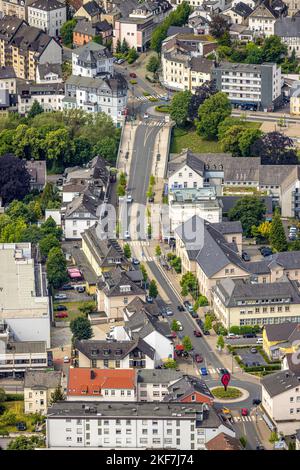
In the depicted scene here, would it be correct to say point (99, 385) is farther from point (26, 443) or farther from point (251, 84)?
point (251, 84)

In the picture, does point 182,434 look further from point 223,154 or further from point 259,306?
point 223,154

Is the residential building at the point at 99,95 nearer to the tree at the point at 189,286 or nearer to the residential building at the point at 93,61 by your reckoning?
the residential building at the point at 93,61

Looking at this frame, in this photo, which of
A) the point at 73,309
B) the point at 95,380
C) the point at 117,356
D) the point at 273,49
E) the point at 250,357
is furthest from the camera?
the point at 273,49

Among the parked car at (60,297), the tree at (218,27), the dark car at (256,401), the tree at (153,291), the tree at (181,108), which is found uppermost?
the tree at (218,27)

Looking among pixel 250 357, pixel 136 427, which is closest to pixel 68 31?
pixel 250 357

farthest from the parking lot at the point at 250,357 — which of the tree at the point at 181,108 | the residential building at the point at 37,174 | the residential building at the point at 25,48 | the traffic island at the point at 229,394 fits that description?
the residential building at the point at 25,48
